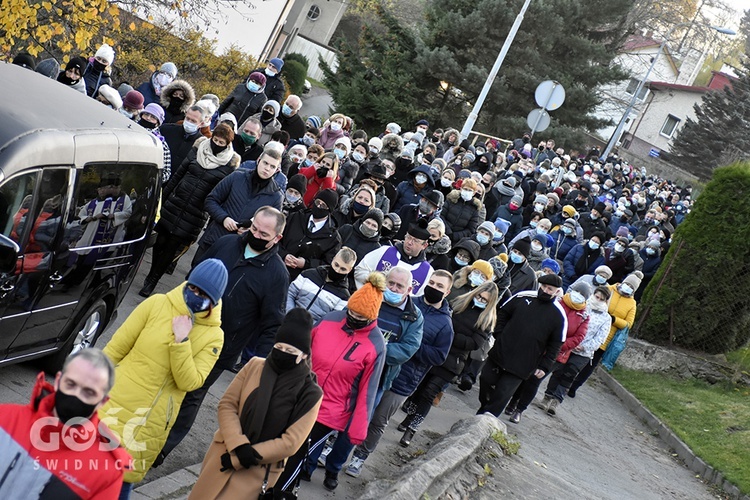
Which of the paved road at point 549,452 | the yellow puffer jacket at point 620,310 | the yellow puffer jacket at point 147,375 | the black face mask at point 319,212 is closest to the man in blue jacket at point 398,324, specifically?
the paved road at point 549,452

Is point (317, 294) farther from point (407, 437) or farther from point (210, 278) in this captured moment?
point (210, 278)

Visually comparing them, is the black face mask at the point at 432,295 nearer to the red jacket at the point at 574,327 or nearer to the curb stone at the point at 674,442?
the red jacket at the point at 574,327

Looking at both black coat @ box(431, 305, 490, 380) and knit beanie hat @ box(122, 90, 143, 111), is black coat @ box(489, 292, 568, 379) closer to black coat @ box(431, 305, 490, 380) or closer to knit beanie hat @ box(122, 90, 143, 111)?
black coat @ box(431, 305, 490, 380)

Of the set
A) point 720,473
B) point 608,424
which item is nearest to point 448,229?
point 608,424

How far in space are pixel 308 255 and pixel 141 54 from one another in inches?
515

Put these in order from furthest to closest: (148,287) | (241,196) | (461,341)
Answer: (148,287)
(461,341)
(241,196)

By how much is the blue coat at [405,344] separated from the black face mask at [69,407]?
5.06 metres

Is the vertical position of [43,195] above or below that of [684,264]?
below

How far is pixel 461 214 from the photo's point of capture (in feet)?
53.9

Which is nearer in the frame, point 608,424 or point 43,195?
point 43,195

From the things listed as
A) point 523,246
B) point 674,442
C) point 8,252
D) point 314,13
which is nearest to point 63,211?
point 8,252

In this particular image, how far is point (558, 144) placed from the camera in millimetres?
40125

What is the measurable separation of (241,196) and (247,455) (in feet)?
17.0

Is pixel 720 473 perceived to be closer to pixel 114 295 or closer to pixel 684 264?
pixel 684 264
